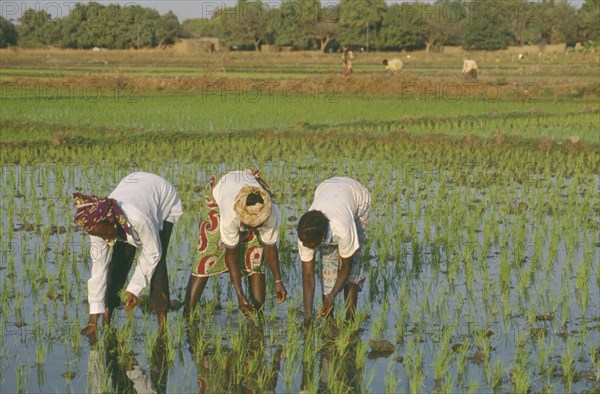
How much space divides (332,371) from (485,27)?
134 feet

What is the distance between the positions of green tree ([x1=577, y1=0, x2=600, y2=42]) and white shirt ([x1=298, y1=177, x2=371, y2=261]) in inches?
1462

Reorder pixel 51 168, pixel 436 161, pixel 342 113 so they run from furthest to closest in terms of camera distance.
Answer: pixel 342 113 < pixel 436 161 < pixel 51 168

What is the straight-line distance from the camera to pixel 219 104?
56.9ft

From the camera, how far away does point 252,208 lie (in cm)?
388

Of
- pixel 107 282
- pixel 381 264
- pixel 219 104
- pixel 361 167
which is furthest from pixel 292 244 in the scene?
pixel 219 104

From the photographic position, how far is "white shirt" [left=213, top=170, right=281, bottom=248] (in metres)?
4.04

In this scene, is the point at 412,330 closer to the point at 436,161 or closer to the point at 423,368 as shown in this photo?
the point at 423,368

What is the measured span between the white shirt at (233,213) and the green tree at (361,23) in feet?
135

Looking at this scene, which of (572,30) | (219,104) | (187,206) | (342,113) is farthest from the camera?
(572,30)

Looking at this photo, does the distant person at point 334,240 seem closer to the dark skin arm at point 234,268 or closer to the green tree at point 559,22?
the dark skin arm at point 234,268

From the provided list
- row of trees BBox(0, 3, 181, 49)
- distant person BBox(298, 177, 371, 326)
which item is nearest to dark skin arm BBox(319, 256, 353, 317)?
distant person BBox(298, 177, 371, 326)

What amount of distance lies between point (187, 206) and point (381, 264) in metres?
2.25

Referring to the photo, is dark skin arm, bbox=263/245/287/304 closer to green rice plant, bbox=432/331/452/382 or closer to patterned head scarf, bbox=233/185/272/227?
patterned head scarf, bbox=233/185/272/227

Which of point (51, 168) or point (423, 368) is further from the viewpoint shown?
point (51, 168)
